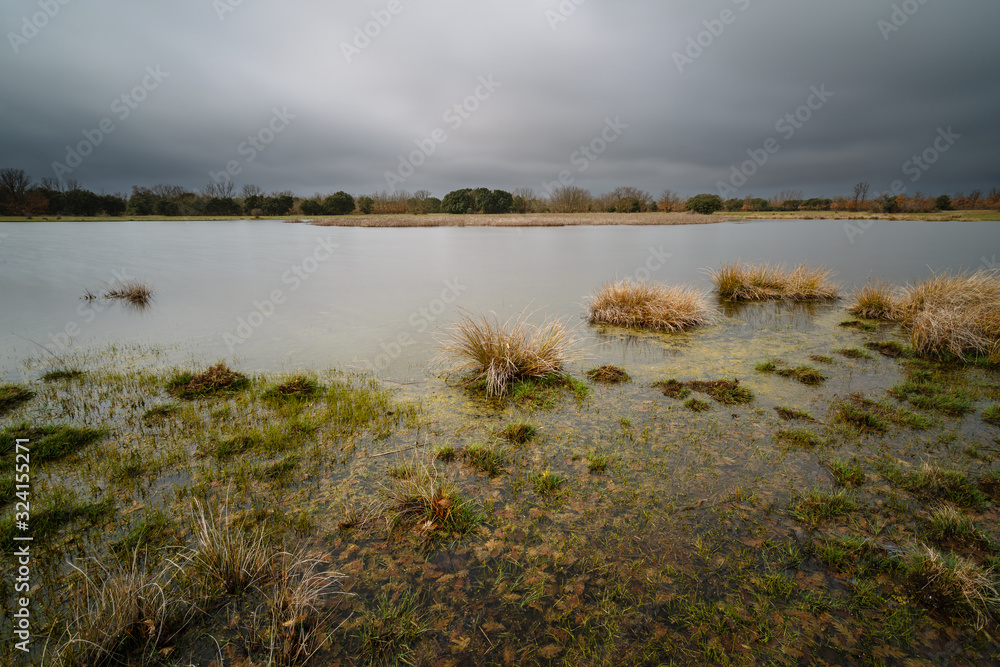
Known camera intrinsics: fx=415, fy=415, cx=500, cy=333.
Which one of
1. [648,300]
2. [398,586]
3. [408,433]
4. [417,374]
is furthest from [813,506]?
[648,300]

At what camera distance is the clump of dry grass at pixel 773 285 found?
1253 centimetres

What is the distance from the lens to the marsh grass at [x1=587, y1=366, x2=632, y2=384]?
6238 mm

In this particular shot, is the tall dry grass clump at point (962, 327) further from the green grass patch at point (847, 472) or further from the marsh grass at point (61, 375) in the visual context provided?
the marsh grass at point (61, 375)

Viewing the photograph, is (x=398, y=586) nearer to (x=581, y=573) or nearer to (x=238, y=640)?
(x=238, y=640)

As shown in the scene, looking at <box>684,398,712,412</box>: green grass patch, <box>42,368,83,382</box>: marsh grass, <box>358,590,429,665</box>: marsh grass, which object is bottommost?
<box>358,590,429,665</box>: marsh grass

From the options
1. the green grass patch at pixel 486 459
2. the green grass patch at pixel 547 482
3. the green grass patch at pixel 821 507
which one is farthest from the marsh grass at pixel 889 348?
the green grass patch at pixel 486 459

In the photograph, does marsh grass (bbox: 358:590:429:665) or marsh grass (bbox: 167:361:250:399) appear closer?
marsh grass (bbox: 358:590:429:665)

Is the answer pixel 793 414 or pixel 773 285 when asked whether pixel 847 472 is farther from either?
pixel 773 285

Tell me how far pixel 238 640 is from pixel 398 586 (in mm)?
874

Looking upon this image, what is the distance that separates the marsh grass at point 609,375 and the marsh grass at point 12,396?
24.7ft

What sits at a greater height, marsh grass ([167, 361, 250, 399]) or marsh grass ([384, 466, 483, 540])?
marsh grass ([167, 361, 250, 399])

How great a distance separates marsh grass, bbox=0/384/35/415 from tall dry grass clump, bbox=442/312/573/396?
543 cm

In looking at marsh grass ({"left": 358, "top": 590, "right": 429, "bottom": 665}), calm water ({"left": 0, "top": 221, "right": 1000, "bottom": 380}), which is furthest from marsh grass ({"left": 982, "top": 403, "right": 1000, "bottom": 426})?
marsh grass ({"left": 358, "top": 590, "right": 429, "bottom": 665})

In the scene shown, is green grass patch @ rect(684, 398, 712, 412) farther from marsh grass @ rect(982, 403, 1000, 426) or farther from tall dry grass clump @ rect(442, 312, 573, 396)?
marsh grass @ rect(982, 403, 1000, 426)
